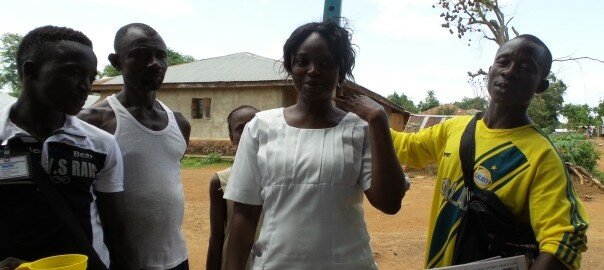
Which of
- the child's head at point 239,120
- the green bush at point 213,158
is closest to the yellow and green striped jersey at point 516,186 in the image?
the child's head at point 239,120

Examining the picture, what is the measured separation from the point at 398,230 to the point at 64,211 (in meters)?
5.84

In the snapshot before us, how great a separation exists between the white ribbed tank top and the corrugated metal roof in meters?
13.3

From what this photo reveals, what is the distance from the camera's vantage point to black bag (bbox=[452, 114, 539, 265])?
168 centimetres

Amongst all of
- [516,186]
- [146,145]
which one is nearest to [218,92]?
[146,145]

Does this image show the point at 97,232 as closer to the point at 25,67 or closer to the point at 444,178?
the point at 25,67

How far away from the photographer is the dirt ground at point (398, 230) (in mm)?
5180

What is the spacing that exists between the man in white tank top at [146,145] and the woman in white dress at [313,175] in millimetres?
584

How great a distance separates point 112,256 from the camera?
177cm

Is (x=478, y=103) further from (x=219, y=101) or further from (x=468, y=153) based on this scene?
(x=468, y=153)

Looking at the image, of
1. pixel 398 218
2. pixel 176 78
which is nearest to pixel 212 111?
pixel 176 78

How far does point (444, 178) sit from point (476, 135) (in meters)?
0.22

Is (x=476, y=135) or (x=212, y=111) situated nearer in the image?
(x=476, y=135)

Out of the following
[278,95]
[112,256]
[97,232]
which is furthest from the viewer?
[278,95]

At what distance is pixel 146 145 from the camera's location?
6.57ft
